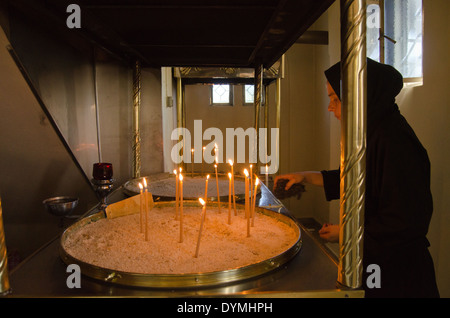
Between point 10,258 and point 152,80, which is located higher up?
point 152,80

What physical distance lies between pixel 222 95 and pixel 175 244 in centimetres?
428

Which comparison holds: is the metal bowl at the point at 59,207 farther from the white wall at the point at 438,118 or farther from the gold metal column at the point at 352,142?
the white wall at the point at 438,118

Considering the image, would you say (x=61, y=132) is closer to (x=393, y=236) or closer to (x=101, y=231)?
(x=101, y=231)

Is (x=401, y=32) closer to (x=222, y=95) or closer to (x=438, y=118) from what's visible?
(x=438, y=118)

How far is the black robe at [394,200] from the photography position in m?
1.00

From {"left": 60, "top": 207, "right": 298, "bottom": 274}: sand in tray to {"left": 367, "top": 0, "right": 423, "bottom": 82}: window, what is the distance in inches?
76.6

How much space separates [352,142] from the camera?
0.56m

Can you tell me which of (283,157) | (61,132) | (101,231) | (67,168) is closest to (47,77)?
(61,132)

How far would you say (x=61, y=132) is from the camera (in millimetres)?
1325

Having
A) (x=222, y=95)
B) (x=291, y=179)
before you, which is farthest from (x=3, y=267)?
(x=222, y=95)

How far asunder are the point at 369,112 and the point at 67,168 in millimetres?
1260

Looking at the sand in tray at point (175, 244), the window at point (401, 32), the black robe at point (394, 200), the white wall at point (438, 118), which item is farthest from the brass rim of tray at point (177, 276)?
the window at point (401, 32)

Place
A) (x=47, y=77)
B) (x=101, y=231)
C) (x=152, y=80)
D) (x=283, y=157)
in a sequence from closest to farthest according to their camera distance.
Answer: (x=101, y=231) → (x=47, y=77) → (x=152, y=80) → (x=283, y=157)

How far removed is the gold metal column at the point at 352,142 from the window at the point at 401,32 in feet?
6.56
